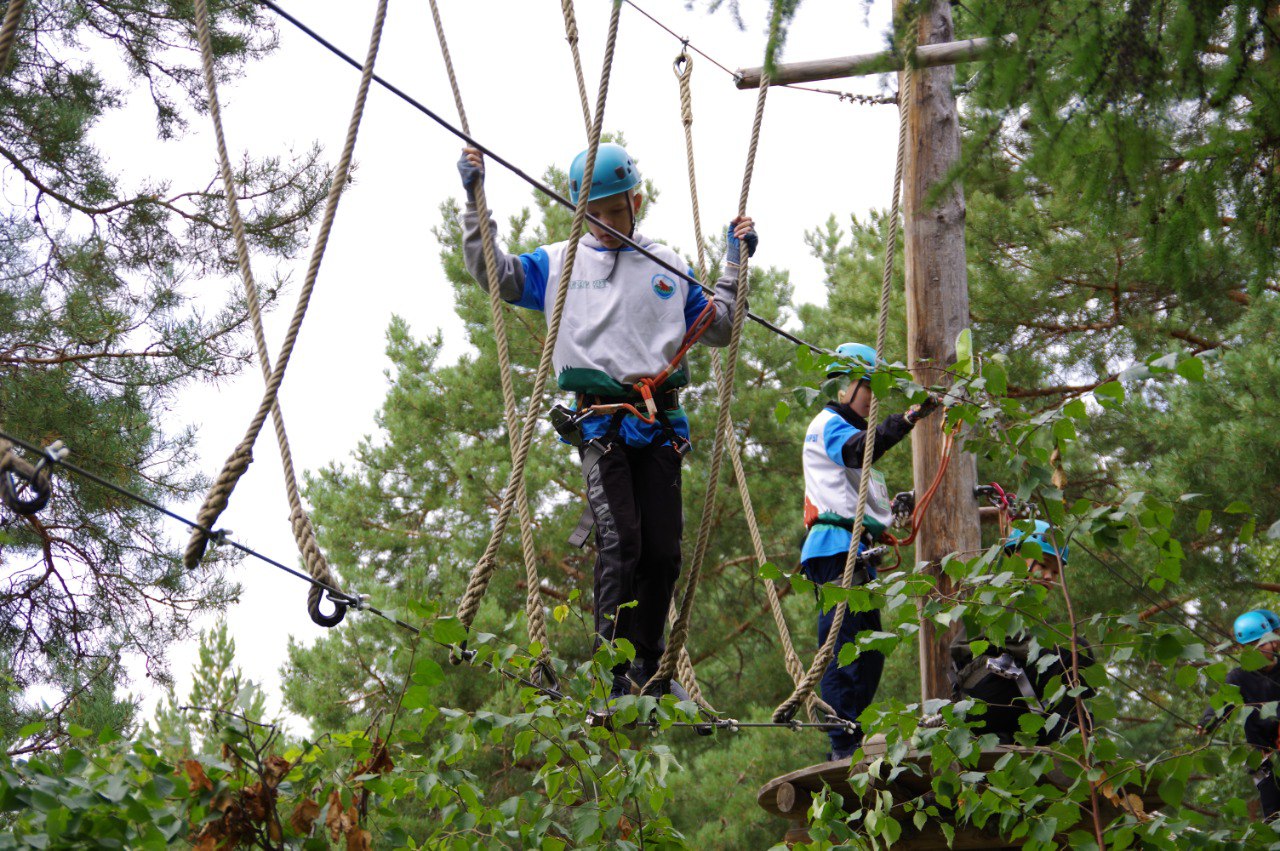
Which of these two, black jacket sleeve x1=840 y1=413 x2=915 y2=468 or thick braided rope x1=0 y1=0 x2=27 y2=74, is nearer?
thick braided rope x1=0 y1=0 x2=27 y2=74


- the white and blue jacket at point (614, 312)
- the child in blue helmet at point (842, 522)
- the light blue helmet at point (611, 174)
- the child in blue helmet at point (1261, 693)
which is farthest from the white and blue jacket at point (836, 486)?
Answer: the child in blue helmet at point (1261, 693)

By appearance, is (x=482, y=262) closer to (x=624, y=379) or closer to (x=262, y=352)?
(x=624, y=379)

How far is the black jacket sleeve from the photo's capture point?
3844 millimetres

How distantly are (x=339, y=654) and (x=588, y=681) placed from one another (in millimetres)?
7679

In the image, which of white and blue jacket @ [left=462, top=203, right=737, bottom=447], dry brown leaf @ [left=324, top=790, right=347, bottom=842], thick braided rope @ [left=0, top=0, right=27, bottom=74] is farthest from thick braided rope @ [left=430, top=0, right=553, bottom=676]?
thick braided rope @ [left=0, top=0, right=27, bottom=74]

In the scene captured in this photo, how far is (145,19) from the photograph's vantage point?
6.09m

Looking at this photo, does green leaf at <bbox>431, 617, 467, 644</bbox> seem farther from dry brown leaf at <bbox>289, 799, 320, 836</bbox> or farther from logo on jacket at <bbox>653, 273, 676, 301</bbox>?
logo on jacket at <bbox>653, 273, 676, 301</bbox>

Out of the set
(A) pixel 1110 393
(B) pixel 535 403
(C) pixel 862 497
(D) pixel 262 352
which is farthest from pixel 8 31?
(C) pixel 862 497

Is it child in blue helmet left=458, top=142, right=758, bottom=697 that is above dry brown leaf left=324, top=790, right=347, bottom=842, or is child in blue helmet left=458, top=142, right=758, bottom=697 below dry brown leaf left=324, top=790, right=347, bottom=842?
above

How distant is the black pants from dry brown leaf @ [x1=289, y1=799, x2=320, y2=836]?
1.18m

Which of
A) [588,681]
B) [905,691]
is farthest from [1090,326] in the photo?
[588,681]

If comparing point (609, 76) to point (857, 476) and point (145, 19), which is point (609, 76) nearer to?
point (857, 476)

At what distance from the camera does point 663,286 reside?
139 inches

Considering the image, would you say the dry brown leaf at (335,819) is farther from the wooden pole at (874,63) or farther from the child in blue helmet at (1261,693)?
the child in blue helmet at (1261,693)
